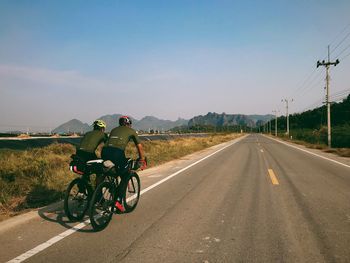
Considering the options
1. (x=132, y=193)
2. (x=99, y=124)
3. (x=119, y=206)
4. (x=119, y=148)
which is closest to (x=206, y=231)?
(x=119, y=206)

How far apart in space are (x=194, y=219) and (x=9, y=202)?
4353mm

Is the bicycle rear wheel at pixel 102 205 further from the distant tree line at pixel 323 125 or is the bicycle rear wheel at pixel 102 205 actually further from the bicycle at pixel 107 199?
the distant tree line at pixel 323 125

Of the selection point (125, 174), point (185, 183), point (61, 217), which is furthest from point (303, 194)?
point (61, 217)

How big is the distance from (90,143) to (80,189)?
85 cm

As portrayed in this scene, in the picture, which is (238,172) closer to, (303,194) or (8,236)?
(303,194)

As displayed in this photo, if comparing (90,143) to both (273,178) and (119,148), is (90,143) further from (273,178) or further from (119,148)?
(273,178)

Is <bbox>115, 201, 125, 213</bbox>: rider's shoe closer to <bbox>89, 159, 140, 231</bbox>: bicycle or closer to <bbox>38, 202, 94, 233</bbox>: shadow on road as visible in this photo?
<bbox>89, 159, 140, 231</bbox>: bicycle

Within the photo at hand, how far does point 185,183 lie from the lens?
10.1 meters

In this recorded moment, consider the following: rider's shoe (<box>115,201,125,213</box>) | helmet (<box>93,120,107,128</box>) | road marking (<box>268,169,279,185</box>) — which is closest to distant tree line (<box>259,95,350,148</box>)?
road marking (<box>268,169,279,185</box>)

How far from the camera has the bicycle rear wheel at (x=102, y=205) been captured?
514 cm

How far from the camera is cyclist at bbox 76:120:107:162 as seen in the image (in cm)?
591

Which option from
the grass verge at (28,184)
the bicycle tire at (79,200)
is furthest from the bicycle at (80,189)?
the grass verge at (28,184)

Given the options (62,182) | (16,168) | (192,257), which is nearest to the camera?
(192,257)

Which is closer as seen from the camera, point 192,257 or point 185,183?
point 192,257
